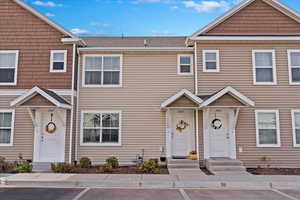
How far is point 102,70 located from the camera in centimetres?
1284

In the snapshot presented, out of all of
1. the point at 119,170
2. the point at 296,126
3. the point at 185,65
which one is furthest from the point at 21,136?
the point at 296,126

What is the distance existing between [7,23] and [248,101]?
1241 centimetres

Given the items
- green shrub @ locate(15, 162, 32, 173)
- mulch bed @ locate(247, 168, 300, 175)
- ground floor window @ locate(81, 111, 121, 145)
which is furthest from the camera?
ground floor window @ locate(81, 111, 121, 145)

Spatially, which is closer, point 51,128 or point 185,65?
point 51,128

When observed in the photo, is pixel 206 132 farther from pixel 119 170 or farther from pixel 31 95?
pixel 31 95

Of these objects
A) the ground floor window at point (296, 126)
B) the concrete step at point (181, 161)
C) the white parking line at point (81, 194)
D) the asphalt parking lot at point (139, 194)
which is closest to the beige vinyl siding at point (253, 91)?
the ground floor window at point (296, 126)

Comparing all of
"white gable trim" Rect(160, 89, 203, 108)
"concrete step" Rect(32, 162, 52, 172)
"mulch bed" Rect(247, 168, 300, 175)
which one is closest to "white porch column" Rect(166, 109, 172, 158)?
"white gable trim" Rect(160, 89, 203, 108)

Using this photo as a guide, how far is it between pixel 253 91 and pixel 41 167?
10.6 metres

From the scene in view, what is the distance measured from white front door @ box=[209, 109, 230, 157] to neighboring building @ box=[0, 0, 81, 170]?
6.84 meters

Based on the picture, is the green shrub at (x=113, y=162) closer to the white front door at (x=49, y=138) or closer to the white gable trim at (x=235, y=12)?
the white front door at (x=49, y=138)

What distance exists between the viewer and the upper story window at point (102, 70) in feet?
41.9

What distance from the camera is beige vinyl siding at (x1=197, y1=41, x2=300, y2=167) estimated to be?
11.7 m

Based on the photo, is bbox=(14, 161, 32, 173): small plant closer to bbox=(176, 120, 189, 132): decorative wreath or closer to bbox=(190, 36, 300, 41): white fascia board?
bbox=(176, 120, 189, 132): decorative wreath

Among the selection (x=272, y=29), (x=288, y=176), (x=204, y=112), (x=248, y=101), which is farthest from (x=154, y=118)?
(x=272, y=29)
